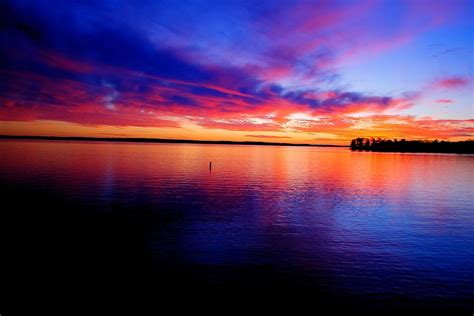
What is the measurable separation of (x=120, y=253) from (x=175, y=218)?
10.8 meters

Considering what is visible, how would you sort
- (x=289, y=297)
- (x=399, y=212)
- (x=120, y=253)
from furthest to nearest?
(x=399, y=212) → (x=120, y=253) → (x=289, y=297)

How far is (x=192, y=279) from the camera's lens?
18.4 meters

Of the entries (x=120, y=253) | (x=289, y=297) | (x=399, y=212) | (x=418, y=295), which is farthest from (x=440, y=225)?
(x=120, y=253)

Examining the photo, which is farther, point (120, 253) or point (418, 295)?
point (120, 253)

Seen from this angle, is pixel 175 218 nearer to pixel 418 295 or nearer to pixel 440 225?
pixel 418 295

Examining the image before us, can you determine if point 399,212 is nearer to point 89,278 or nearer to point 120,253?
point 120,253

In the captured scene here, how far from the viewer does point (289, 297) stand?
16.8m

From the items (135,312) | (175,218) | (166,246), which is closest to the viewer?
(135,312)

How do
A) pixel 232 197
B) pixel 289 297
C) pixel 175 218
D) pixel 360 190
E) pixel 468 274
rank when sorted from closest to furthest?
pixel 289 297 → pixel 468 274 → pixel 175 218 → pixel 232 197 → pixel 360 190

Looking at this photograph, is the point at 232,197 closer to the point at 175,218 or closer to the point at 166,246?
the point at 175,218

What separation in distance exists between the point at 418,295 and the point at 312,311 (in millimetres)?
6146

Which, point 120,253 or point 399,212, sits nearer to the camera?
point 120,253

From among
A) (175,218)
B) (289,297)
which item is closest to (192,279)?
(289,297)

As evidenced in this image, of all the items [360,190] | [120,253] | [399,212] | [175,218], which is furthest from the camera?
[360,190]
